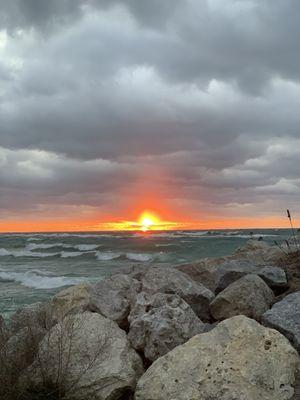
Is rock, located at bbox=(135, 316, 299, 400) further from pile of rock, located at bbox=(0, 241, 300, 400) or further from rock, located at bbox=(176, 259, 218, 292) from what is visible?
rock, located at bbox=(176, 259, 218, 292)

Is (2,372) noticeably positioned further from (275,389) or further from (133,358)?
(275,389)

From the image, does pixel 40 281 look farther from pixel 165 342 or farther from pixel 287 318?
pixel 287 318

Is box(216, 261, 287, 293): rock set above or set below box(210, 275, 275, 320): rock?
above

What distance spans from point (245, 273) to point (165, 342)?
2401mm

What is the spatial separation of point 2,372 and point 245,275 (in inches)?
148

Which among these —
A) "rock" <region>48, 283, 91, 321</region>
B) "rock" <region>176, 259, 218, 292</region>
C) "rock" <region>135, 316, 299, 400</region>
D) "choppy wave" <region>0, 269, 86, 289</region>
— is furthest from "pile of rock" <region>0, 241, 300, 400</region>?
"choppy wave" <region>0, 269, 86, 289</region>

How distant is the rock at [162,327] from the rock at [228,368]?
1.55 ft

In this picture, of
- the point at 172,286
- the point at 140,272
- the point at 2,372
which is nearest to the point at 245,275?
the point at 172,286

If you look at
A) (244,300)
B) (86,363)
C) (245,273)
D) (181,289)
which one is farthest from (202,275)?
(86,363)

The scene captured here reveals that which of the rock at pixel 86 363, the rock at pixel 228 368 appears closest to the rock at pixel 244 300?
the rock at pixel 228 368

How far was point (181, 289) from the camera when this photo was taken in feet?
23.5

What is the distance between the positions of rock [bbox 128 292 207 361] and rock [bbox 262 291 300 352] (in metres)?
0.89

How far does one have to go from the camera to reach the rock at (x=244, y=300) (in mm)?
6617

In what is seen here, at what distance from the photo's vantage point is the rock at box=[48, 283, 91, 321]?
7477 millimetres
